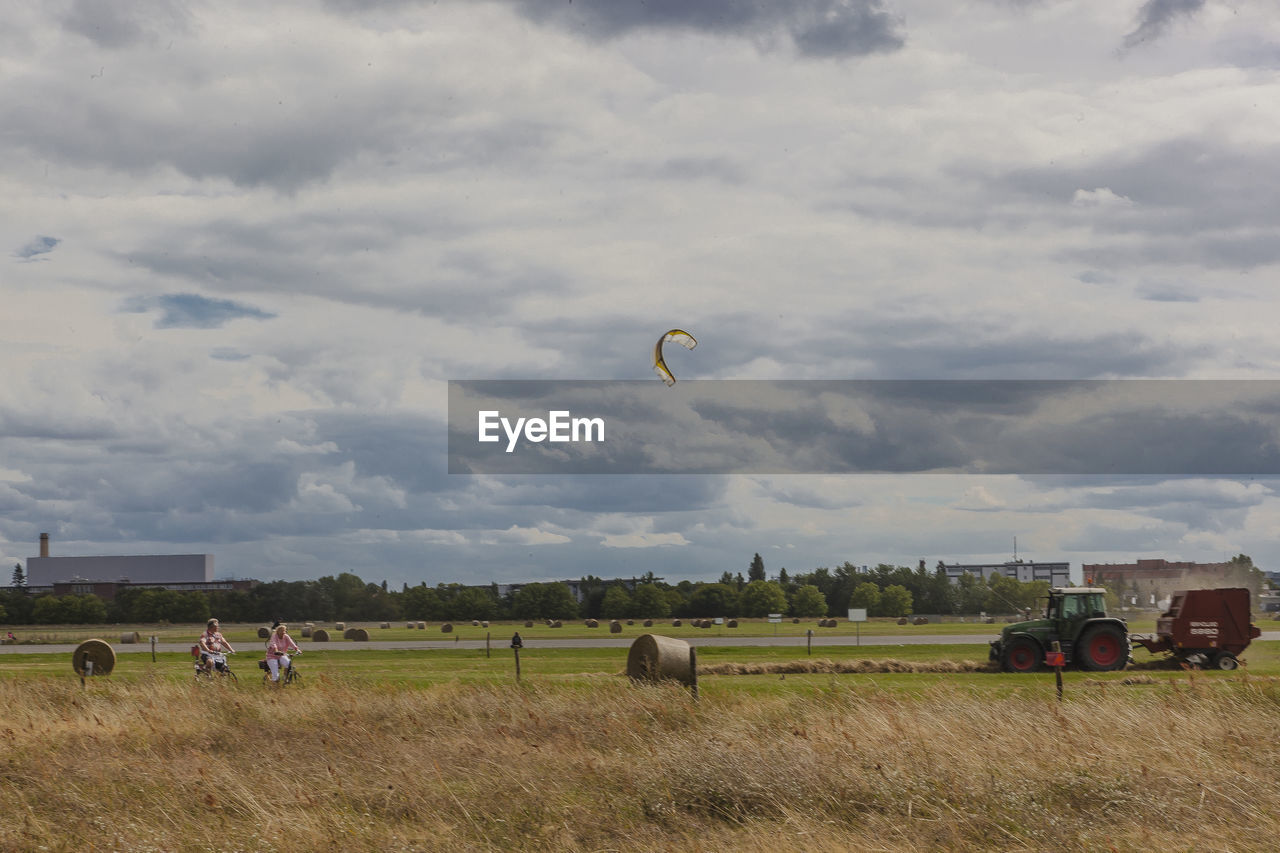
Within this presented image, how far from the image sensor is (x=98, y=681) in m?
25.6

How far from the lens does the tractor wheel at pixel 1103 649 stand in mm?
30594

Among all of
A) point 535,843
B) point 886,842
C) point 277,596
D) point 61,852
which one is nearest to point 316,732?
point 61,852

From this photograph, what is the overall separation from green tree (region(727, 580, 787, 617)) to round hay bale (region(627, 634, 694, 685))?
10998cm

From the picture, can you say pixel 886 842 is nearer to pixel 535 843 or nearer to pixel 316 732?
pixel 535 843

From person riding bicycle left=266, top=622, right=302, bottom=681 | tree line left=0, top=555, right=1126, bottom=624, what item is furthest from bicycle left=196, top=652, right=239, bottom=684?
tree line left=0, top=555, right=1126, bottom=624

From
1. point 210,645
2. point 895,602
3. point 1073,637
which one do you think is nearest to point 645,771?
point 210,645

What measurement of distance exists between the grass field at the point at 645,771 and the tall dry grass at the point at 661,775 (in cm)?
4

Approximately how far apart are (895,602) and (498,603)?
48.0 metres

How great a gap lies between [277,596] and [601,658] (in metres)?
102

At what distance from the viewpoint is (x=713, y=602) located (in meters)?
133

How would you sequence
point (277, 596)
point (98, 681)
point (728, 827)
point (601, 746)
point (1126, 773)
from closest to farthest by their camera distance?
point (728, 827) < point (1126, 773) < point (601, 746) < point (98, 681) < point (277, 596)

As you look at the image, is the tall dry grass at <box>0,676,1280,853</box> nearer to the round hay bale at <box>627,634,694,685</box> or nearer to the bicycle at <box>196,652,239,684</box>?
the round hay bale at <box>627,634,694,685</box>

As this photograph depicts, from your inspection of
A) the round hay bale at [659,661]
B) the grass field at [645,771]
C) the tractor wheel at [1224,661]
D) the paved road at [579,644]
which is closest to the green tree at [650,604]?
the paved road at [579,644]

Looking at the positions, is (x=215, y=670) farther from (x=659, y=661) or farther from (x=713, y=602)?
(x=713, y=602)
